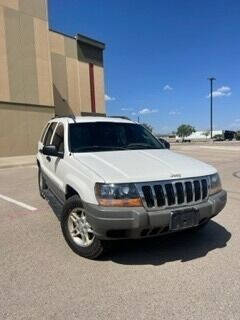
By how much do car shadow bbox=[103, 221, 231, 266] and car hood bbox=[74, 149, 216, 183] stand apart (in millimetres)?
1047

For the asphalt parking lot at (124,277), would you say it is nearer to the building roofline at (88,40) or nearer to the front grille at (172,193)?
the front grille at (172,193)

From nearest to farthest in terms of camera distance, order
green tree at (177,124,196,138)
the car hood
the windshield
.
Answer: the car hood
the windshield
green tree at (177,124,196,138)

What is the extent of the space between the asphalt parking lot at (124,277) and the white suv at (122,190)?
414 millimetres

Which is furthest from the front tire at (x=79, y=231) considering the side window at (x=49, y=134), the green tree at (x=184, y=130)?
the green tree at (x=184, y=130)

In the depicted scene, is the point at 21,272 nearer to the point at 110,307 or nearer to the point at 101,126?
the point at 110,307

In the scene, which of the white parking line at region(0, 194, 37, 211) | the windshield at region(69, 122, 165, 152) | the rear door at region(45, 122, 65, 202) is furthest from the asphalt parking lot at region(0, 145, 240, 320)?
the windshield at region(69, 122, 165, 152)

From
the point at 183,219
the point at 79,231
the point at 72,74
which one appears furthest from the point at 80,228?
the point at 72,74

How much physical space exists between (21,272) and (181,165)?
2.41 m

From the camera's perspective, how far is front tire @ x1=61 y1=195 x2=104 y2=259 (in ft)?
14.7

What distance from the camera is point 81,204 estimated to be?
4.55 metres

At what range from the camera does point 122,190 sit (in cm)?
410

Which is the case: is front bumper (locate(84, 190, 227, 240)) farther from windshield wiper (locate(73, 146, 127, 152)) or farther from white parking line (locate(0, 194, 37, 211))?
white parking line (locate(0, 194, 37, 211))

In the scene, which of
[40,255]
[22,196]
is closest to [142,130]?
[40,255]

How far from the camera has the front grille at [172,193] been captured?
412 centimetres
